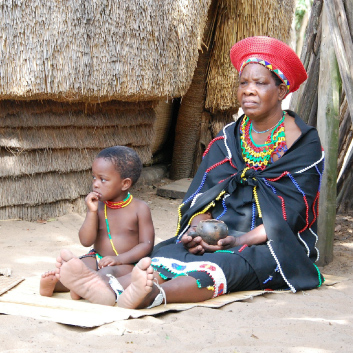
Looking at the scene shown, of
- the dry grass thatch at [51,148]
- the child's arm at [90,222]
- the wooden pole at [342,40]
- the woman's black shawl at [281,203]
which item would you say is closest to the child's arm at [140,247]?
the child's arm at [90,222]

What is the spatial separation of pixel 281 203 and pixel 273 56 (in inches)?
36.4

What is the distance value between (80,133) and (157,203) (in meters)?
1.32

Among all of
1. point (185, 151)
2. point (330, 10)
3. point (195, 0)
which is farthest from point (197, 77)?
point (330, 10)

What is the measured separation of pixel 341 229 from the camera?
524cm

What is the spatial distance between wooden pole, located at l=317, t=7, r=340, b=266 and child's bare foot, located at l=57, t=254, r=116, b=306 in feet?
6.70

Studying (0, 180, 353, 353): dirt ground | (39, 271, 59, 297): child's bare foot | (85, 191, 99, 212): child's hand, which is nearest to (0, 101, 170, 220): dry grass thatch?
(0, 180, 353, 353): dirt ground

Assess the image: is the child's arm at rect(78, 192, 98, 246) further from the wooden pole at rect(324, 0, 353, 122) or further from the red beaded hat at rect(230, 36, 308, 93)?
the wooden pole at rect(324, 0, 353, 122)

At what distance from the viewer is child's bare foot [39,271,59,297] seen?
9.84 ft

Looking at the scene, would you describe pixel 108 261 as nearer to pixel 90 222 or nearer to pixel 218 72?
pixel 90 222

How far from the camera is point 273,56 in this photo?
351 cm

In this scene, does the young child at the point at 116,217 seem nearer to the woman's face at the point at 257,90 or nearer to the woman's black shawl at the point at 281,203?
the woman's black shawl at the point at 281,203

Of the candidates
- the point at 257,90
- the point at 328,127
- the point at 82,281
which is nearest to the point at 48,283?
the point at 82,281

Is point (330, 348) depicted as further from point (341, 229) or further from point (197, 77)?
point (197, 77)

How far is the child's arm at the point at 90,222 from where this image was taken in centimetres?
326
